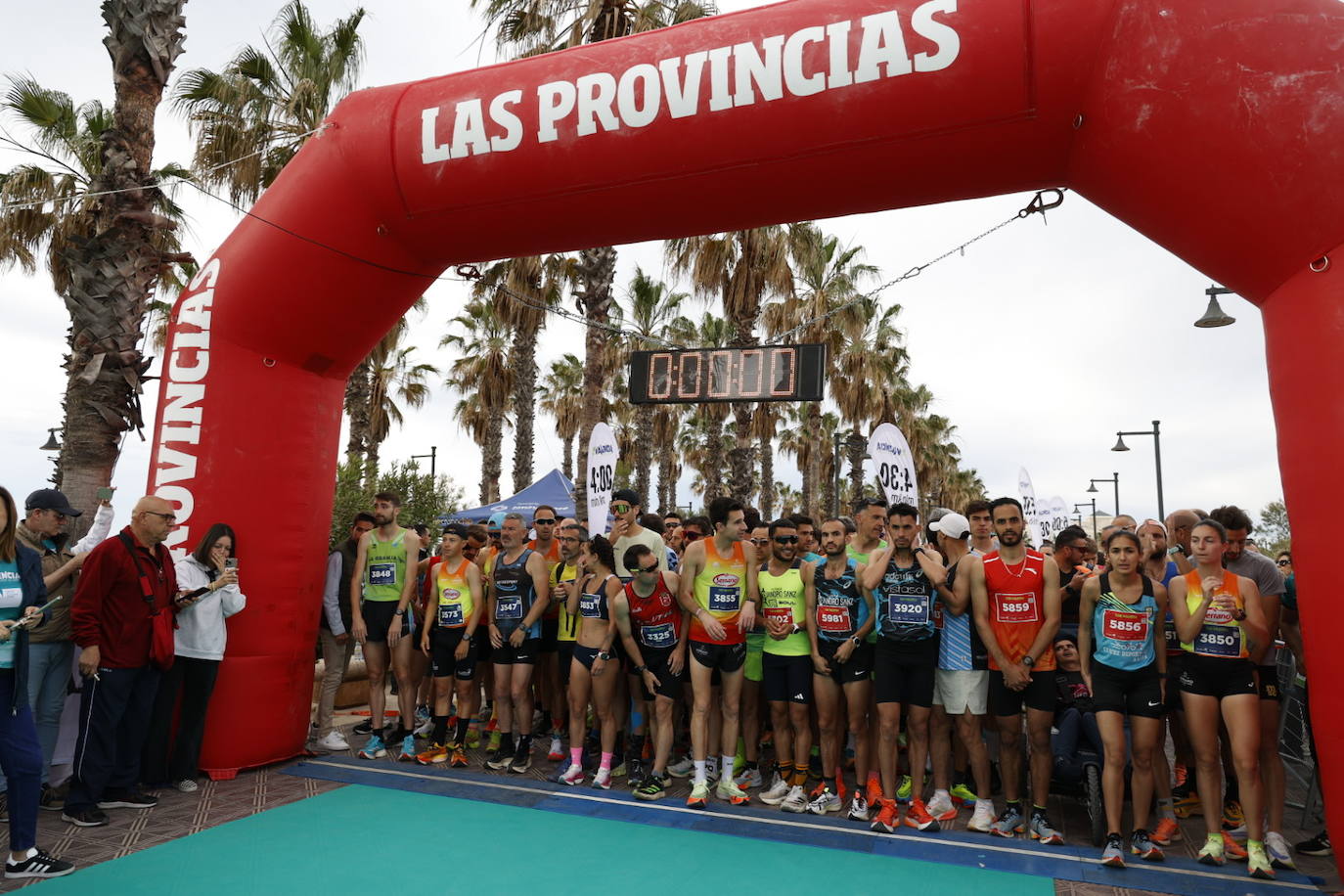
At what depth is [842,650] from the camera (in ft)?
17.4

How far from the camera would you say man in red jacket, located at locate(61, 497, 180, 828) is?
16.3 feet

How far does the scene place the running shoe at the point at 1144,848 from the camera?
441 cm

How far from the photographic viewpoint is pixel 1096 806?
4668 mm

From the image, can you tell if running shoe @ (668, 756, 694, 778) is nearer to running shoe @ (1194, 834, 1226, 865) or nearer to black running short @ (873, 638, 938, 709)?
black running short @ (873, 638, 938, 709)

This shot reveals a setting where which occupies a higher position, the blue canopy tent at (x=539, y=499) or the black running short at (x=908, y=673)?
the blue canopy tent at (x=539, y=499)

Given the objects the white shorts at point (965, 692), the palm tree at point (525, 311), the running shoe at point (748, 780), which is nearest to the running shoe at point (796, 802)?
the running shoe at point (748, 780)

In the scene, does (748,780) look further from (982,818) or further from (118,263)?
(118,263)

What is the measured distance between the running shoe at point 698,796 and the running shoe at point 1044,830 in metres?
2.00

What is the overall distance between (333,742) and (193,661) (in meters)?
1.45

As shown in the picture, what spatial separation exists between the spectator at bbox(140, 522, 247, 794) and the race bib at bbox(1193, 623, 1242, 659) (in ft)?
20.2

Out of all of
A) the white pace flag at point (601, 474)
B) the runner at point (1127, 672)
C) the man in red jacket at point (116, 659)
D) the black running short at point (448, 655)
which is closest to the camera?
the runner at point (1127, 672)

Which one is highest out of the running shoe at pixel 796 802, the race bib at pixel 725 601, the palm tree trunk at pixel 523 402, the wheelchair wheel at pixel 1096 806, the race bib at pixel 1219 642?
the palm tree trunk at pixel 523 402

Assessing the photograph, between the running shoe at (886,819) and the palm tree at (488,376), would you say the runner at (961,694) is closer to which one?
the running shoe at (886,819)

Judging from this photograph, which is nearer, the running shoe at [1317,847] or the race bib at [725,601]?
the running shoe at [1317,847]
